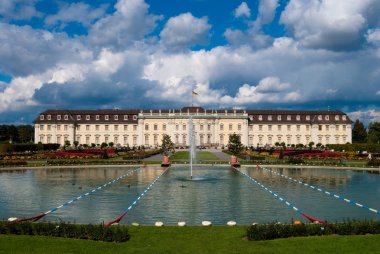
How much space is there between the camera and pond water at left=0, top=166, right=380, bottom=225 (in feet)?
47.6

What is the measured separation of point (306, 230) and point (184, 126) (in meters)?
90.5

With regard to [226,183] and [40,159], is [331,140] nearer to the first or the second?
[40,159]

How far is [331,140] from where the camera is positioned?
96.4m

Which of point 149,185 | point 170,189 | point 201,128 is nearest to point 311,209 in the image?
point 170,189

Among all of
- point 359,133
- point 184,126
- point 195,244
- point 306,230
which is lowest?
point 195,244

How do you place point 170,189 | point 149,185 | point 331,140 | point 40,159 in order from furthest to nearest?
point 331,140 < point 40,159 < point 149,185 < point 170,189

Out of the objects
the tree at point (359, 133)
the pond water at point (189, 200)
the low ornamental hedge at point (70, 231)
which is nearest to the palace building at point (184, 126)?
the tree at point (359, 133)

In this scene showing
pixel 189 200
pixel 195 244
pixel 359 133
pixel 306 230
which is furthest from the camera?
pixel 359 133

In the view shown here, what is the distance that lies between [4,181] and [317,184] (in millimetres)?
17865

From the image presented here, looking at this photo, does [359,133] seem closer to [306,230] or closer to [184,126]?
[184,126]

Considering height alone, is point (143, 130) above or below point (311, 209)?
above

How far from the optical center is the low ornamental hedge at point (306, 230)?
1041 centimetres

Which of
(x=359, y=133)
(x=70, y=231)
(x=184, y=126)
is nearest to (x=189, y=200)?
(x=70, y=231)

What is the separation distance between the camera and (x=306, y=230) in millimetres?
10609
